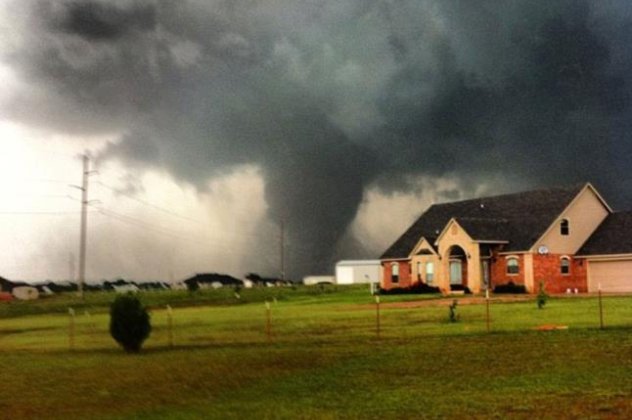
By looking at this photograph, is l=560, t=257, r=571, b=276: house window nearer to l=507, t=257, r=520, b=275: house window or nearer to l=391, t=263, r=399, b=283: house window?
l=507, t=257, r=520, b=275: house window

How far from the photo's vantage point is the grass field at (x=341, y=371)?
14.3 m

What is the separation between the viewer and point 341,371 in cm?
1917

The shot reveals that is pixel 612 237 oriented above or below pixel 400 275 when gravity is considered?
above

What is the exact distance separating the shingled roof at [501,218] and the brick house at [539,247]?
9 centimetres

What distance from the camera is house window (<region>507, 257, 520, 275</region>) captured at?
59.8 metres

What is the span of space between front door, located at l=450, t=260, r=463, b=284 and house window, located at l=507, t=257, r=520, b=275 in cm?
421

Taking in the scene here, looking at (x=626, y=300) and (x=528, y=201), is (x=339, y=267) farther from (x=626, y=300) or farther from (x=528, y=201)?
(x=626, y=300)

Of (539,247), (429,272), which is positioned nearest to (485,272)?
(539,247)

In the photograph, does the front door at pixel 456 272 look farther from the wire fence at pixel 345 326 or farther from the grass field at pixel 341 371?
the grass field at pixel 341 371

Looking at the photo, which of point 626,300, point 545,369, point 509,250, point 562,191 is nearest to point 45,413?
point 545,369

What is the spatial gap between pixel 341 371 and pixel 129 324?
10.5m

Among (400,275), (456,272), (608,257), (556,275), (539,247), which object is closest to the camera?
(608,257)

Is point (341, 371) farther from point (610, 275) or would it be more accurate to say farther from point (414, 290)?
point (414, 290)

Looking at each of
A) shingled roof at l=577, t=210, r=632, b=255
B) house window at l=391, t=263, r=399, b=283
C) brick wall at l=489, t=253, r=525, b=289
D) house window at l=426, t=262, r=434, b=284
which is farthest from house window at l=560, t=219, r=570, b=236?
house window at l=391, t=263, r=399, b=283
